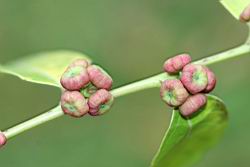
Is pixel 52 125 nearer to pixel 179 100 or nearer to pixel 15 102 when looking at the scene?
pixel 15 102

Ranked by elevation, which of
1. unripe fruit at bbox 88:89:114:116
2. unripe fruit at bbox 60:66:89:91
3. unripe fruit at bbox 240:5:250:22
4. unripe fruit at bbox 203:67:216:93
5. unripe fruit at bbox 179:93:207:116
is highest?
unripe fruit at bbox 60:66:89:91

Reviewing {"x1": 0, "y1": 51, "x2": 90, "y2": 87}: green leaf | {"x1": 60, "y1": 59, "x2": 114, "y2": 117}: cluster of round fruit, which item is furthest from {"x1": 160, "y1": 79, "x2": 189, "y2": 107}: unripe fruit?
{"x1": 0, "y1": 51, "x2": 90, "y2": 87}: green leaf

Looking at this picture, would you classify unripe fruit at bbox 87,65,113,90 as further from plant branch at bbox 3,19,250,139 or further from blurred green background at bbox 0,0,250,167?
blurred green background at bbox 0,0,250,167

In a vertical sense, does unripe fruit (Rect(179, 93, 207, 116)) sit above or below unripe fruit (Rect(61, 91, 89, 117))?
below

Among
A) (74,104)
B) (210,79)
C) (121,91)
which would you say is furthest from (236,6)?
(74,104)

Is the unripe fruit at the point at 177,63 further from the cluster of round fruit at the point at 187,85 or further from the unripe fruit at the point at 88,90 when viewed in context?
the unripe fruit at the point at 88,90

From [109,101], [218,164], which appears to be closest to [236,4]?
[109,101]

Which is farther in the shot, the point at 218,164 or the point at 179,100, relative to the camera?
the point at 218,164
